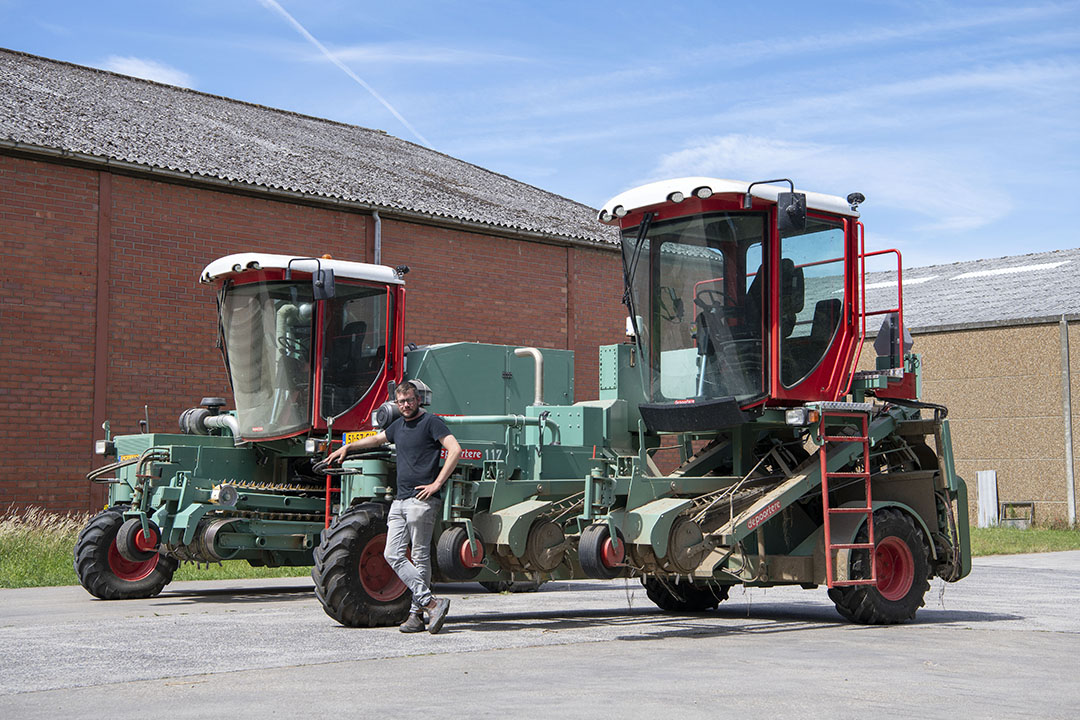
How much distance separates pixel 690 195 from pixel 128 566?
7451 millimetres

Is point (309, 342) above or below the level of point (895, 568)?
above

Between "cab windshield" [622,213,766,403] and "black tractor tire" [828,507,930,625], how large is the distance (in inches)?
66.2

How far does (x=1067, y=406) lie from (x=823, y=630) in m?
20.1

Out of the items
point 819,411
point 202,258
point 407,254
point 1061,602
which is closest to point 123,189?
point 202,258

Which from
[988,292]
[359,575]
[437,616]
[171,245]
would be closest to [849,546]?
[437,616]

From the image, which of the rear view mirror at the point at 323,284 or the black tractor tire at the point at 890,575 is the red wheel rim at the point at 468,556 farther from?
the rear view mirror at the point at 323,284

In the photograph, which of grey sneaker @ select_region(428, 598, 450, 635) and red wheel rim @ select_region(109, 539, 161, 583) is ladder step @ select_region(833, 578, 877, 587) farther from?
red wheel rim @ select_region(109, 539, 161, 583)

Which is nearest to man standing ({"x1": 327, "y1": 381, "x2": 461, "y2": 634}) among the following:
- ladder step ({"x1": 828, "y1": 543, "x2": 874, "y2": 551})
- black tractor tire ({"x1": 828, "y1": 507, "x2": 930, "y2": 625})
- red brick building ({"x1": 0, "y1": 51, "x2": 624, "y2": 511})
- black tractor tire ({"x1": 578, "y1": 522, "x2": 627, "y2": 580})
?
black tractor tire ({"x1": 578, "y1": 522, "x2": 627, "y2": 580})

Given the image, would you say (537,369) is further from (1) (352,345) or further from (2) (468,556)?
(2) (468,556)

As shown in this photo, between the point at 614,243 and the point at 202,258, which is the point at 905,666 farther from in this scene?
the point at 614,243

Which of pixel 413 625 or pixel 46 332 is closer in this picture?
pixel 413 625

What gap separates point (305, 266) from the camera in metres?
14.1

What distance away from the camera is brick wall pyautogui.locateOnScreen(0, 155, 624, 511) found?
1916 centimetres

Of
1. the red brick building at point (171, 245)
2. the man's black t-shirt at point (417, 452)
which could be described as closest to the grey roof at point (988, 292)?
the red brick building at point (171, 245)
